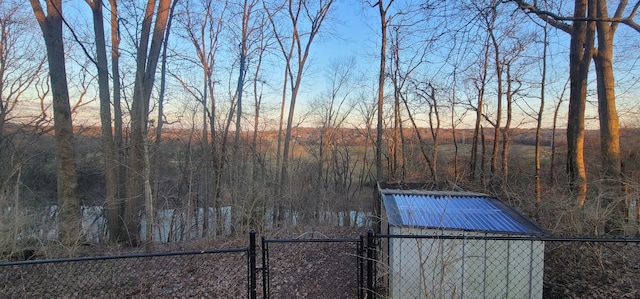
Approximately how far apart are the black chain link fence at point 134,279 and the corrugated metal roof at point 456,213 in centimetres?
267

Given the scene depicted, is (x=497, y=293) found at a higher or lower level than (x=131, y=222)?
higher

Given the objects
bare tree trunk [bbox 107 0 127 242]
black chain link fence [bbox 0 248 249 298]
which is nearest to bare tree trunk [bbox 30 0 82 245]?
bare tree trunk [bbox 107 0 127 242]

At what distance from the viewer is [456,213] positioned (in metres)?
4.31

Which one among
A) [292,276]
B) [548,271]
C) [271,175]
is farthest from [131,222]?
[548,271]

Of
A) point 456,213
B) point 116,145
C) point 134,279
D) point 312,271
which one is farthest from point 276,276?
point 116,145

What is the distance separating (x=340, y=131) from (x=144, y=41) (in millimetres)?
13041

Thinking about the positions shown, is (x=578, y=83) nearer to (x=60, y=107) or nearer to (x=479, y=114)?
(x=479, y=114)

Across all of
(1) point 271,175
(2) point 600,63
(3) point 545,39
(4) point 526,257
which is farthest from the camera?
(1) point 271,175

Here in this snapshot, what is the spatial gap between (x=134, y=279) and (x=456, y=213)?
18.5 feet

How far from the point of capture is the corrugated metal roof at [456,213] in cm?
365

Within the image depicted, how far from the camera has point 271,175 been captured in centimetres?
1653

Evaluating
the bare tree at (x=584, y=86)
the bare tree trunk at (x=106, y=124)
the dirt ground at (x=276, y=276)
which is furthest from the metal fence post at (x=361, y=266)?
the bare tree trunk at (x=106, y=124)

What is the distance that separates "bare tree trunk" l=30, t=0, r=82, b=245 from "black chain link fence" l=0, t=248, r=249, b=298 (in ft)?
9.59

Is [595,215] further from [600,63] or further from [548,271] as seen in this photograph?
[600,63]
